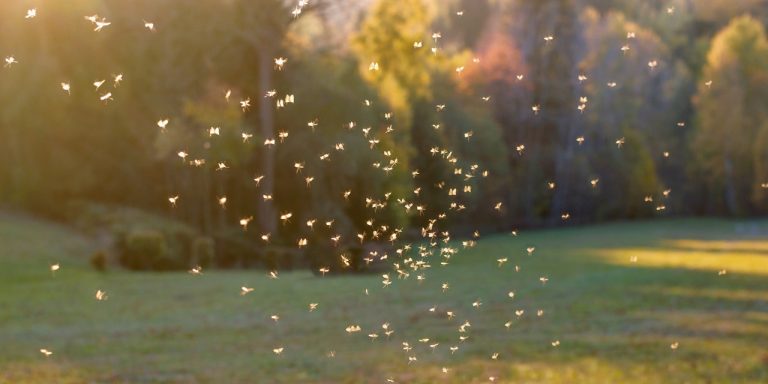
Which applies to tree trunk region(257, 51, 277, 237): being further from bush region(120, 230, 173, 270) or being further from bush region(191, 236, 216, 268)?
bush region(120, 230, 173, 270)

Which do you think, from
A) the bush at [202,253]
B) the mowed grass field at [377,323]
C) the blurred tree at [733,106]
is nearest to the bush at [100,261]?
the mowed grass field at [377,323]

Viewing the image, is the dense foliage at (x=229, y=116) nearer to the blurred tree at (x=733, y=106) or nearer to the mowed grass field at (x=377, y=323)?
the mowed grass field at (x=377, y=323)

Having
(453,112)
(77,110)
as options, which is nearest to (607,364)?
(77,110)

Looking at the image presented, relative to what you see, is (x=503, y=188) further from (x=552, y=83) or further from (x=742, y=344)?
(x=742, y=344)

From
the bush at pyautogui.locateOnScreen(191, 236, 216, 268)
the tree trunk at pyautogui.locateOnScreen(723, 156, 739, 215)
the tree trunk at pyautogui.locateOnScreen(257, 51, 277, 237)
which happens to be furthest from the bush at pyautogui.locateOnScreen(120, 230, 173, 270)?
the tree trunk at pyautogui.locateOnScreen(723, 156, 739, 215)

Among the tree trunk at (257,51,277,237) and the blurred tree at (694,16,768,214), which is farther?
the blurred tree at (694,16,768,214)

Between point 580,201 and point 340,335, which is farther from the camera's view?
point 580,201

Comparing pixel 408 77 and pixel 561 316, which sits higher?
pixel 408 77
